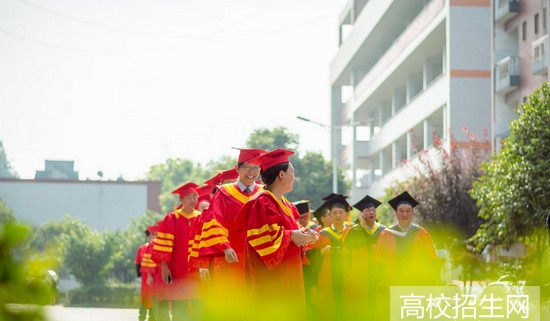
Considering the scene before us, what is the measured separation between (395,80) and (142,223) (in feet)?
53.0

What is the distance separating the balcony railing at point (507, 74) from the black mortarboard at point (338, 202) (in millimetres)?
22211

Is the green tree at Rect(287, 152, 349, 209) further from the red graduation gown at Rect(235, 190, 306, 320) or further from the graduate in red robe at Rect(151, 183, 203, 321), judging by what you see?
the red graduation gown at Rect(235, 190, 306, 320)

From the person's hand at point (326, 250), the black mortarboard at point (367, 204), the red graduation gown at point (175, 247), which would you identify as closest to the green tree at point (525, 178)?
the black mortarboard at point (367, 204)

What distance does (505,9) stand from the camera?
3378 cm

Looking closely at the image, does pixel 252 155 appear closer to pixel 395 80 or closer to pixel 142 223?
pixel 395 80

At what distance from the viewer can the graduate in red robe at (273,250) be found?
6.64 metres

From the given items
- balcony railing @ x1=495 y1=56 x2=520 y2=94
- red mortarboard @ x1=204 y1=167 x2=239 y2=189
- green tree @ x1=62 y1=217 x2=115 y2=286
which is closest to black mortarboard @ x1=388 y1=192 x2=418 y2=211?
red mortarboard @ x1=204 y1=167 x2=239 y2=189

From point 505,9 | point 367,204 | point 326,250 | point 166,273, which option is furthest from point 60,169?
point 326,250

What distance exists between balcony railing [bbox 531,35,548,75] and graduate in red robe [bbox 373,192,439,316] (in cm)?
2015

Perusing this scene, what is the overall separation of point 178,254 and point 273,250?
19.3ft

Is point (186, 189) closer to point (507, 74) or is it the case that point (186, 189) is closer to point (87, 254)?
point (507, 74)

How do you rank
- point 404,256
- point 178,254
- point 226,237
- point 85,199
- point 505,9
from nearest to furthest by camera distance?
1. point 226,237
2. point 404,256
3. point 178,254
4. point 505,9
5. point 85,199

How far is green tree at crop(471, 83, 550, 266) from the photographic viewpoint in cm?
1934

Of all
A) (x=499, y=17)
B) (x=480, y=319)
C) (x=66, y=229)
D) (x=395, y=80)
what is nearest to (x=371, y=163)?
(x=395, y=80)
